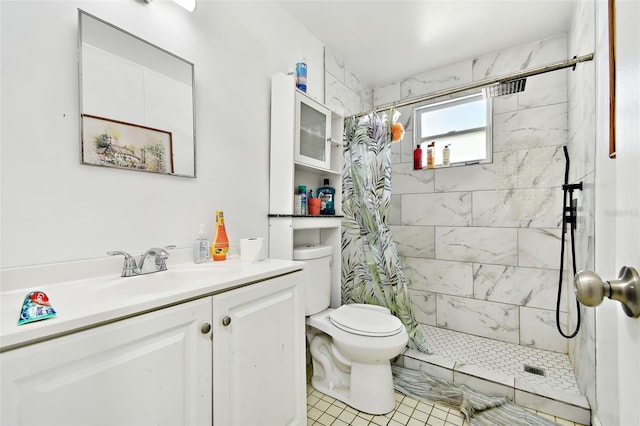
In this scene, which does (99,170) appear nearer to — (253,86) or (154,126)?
(154,126)

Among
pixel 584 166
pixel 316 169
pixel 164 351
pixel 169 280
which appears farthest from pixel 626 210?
pixel 316 169

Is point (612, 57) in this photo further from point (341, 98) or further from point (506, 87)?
point (341, 98)

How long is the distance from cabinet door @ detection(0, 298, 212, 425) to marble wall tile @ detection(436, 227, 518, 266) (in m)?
2.25

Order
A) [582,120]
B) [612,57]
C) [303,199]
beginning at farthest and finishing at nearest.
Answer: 1. [303,199]
2. [582,120]
3. [612,57]

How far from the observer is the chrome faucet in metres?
1.07

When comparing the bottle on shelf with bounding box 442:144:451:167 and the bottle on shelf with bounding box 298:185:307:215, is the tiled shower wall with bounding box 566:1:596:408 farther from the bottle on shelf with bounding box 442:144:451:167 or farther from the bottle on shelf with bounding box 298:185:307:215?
the bottle on shelf with bounding box 298:185:307:215

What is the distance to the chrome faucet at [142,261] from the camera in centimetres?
107

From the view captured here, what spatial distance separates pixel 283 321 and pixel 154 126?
1020 mm

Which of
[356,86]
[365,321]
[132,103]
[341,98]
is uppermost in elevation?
[356,86]

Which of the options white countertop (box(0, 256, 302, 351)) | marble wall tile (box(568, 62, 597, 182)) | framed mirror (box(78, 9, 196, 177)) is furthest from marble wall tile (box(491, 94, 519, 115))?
framed mirror (box(78, 9, 196, 177))

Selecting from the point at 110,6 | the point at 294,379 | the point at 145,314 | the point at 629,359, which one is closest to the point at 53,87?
the point at 110,6

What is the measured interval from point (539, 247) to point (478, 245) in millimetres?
420

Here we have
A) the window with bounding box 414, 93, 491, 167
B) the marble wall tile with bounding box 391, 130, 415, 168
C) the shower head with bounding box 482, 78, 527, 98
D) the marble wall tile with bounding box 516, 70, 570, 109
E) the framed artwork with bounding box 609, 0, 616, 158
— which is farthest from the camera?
the marble wall tile with bounding box 391, 130, 415, 168

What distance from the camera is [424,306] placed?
267 centimetres
